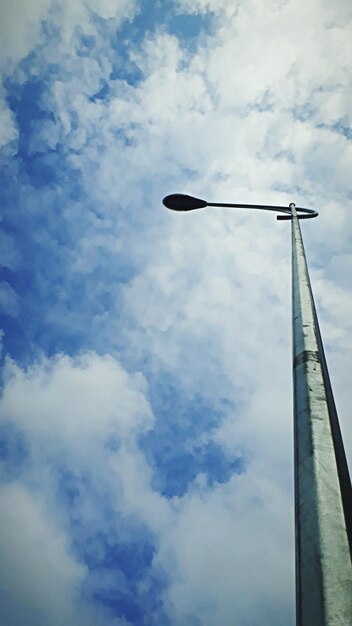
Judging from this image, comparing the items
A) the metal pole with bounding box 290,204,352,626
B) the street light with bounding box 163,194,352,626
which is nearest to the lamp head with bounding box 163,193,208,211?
the street light with bounding box 163,194,352,626

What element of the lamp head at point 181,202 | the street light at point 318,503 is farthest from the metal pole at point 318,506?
the lamp head at point 181,202

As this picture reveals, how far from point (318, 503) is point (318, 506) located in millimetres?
16

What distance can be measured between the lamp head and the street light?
5.22 m

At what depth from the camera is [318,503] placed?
6.57 feet

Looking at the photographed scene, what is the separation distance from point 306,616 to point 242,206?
7.81 metres

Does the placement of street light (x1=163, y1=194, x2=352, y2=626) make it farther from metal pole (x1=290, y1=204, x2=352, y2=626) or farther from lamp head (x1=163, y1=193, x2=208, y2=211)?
lamp head (x1=163, y1=193, x2=208, y2=211)

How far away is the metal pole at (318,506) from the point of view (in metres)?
1.63

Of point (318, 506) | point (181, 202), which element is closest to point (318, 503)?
point (318, 506)

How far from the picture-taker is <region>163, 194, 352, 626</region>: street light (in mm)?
1631

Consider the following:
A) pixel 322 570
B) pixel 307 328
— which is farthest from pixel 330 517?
pixel 307 328

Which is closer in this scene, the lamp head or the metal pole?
the metal pole

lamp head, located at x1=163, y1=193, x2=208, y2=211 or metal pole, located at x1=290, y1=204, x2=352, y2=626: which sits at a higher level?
lamp head, located at x1=163, y1=193, x2=208, y2=211

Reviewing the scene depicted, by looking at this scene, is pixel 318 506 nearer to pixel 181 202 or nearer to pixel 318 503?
pixel 318 503

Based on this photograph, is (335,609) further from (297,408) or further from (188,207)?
(188,207)
